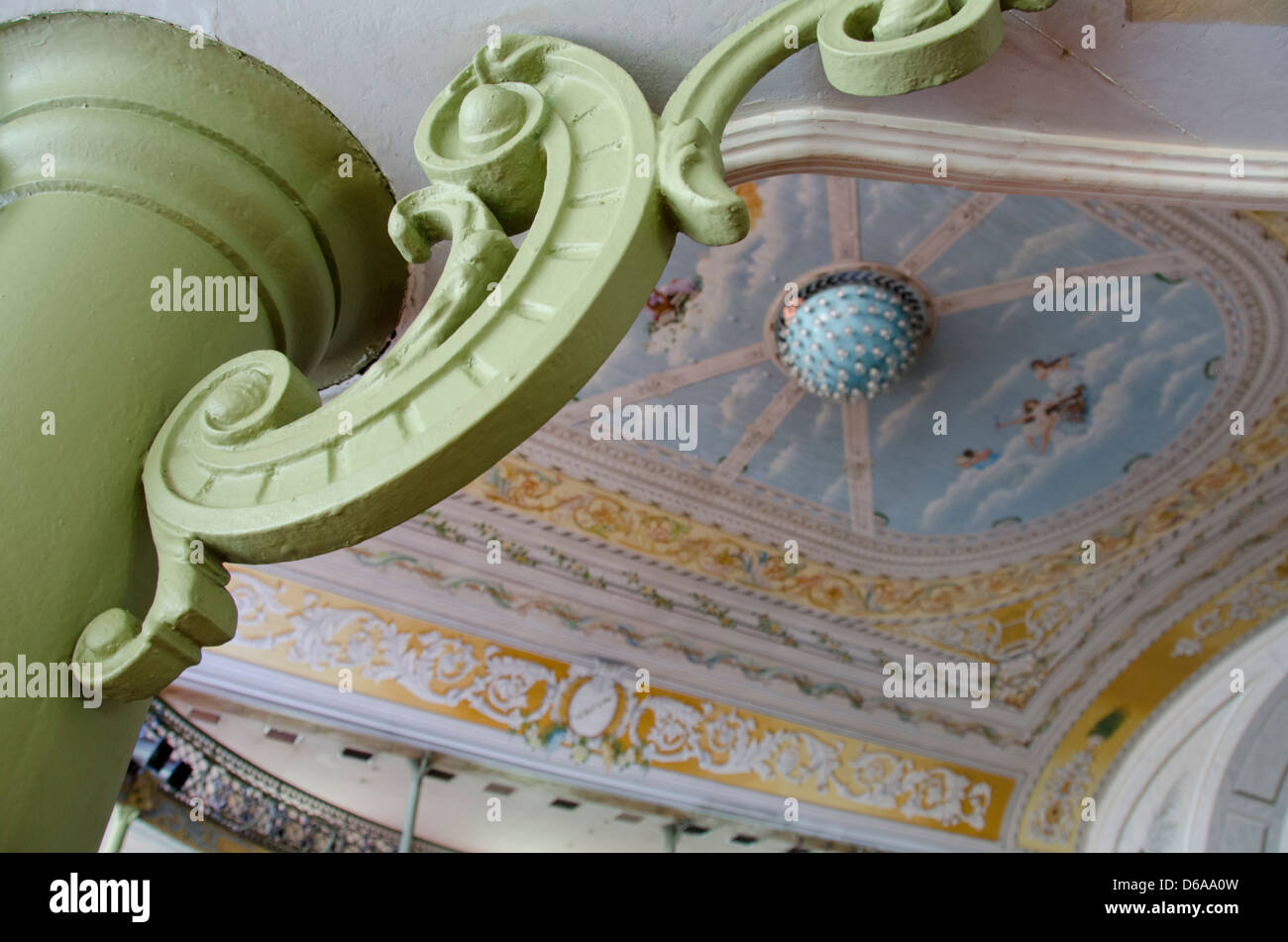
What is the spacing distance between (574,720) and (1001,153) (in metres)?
3.66

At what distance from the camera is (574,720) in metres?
4.49

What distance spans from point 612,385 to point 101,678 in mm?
3447

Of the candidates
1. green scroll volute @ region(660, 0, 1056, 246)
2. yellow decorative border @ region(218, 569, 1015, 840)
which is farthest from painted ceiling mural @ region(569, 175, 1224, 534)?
green scroll volute @ region(660, 0, 1056, 246)

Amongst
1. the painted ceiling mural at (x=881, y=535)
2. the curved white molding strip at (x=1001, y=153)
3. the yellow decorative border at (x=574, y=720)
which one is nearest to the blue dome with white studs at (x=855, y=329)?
the painted ceiling mural at (x=881, y=535)

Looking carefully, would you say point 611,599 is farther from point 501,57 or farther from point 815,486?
point 501,57

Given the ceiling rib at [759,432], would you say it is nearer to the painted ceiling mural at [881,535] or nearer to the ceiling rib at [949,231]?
the painted ceiling mural at [881,535]

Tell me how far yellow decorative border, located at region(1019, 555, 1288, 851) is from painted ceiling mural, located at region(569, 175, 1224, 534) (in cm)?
120

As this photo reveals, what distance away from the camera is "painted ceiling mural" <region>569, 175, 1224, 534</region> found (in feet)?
12.5

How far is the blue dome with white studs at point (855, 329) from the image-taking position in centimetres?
390

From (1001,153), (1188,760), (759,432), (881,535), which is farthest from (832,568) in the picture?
(1001,153)

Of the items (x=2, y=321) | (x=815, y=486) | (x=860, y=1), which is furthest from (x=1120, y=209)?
(x=2, y=321)

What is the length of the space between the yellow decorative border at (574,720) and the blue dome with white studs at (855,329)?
5.41 ft

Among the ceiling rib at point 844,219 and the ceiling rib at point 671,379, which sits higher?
the ceiling rib at point 844,219

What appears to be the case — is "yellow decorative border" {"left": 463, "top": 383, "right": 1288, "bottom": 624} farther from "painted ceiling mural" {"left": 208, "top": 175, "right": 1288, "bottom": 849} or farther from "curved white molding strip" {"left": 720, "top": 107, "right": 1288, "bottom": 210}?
"curved white molding strip" {"left": 720, "top": 107, "right": 1288, "bottom": 210}
